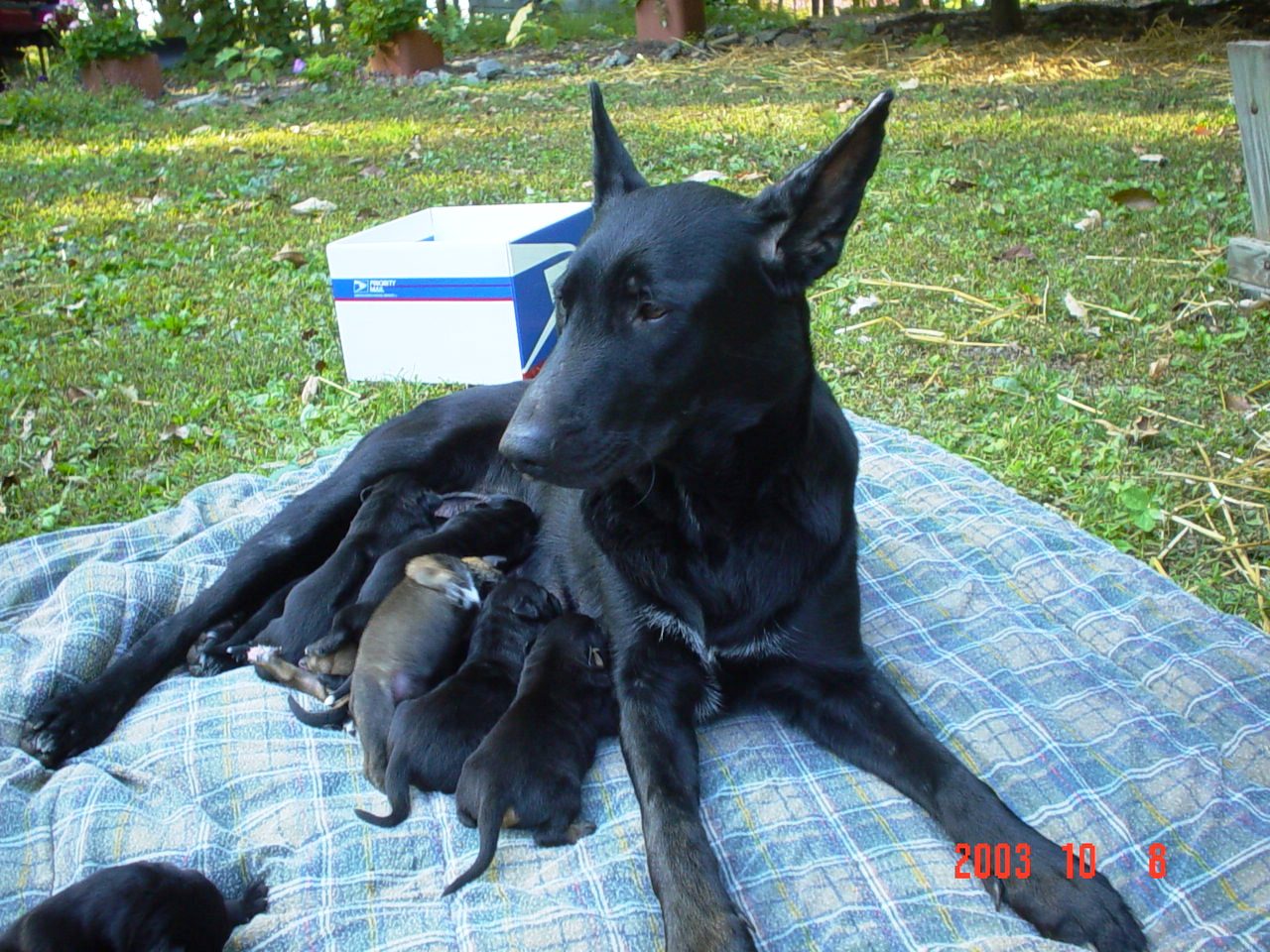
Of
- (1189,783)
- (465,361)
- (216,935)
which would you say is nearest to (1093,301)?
(465,361)

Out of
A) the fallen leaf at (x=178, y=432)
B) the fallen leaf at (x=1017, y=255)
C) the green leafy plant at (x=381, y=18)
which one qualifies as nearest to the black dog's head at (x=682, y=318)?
the fallen leaf at (x=178, y=432)

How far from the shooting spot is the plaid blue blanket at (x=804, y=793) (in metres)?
2.15

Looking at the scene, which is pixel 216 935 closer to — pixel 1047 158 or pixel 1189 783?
pixel 1189 783

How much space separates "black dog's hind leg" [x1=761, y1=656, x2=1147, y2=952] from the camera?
6.85 feet

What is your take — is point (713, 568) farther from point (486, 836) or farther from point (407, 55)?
point (407, 55)

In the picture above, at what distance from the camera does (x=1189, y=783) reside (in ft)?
7.89

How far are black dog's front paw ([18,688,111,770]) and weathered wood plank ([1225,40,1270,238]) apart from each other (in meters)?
5.00

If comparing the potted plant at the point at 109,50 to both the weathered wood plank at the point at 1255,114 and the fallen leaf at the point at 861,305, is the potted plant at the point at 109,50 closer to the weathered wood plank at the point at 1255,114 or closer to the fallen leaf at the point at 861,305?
the fallen leaf at the point at 861,305

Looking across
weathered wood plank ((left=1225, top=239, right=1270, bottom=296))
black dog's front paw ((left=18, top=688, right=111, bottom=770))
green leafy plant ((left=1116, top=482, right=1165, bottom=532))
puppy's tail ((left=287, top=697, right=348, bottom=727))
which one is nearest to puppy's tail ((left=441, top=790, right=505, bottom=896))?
puppy's tail ((left=287, top=697, right=348, bottom=727))

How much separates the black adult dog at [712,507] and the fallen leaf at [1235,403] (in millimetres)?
2170

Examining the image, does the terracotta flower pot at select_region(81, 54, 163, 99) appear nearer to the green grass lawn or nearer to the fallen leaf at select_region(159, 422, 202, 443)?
the green grass lawn

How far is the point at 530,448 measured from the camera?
2.20 metres

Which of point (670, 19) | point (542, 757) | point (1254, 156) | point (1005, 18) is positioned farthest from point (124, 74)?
point (542, 757)

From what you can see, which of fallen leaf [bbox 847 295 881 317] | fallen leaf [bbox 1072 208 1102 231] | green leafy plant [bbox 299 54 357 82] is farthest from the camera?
green leafy plant [bbox 299 54 357 82]
